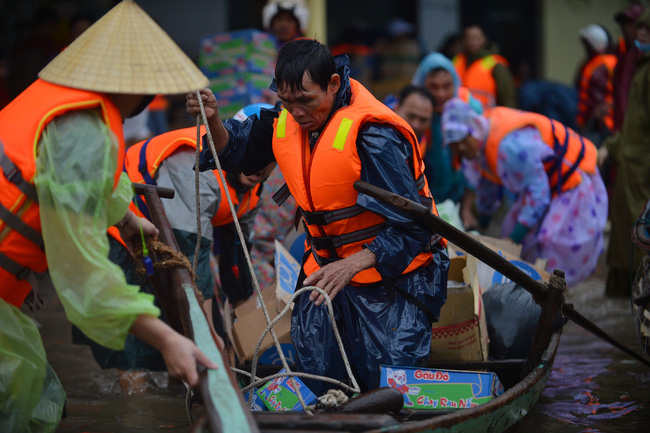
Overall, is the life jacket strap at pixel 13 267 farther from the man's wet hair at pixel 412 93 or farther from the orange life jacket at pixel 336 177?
the man's wet hair at pixel 412 93

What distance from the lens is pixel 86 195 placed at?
238cm

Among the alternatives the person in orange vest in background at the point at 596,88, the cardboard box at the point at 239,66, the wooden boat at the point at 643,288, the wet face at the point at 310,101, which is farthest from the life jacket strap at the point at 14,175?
the person in orange vest in background at the point at 596,88

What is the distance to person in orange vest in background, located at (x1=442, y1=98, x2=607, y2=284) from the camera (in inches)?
221

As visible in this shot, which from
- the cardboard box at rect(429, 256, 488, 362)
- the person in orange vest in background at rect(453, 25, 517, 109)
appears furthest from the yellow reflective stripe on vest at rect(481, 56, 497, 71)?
the cardboard box at rect(429, 256, 488, 362)

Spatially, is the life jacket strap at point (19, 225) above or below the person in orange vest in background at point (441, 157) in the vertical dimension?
above

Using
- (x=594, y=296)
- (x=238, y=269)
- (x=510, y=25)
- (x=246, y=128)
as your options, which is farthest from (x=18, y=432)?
(x=510, y=25)

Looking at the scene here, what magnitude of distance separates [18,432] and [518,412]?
2.00m

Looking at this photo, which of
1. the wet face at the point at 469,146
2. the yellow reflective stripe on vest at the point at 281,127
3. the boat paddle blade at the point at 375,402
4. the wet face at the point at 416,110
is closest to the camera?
the boat paddle blade at the point at 375,402

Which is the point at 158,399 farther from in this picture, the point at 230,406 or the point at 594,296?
the point at 594,296

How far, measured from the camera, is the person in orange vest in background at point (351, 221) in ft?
10.4

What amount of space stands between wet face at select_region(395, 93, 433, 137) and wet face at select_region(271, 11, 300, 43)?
214 centimetres

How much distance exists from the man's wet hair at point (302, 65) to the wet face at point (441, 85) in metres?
4.53

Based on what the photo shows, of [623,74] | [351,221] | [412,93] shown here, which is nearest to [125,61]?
[351,221]

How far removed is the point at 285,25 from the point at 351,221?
492 centimetres
